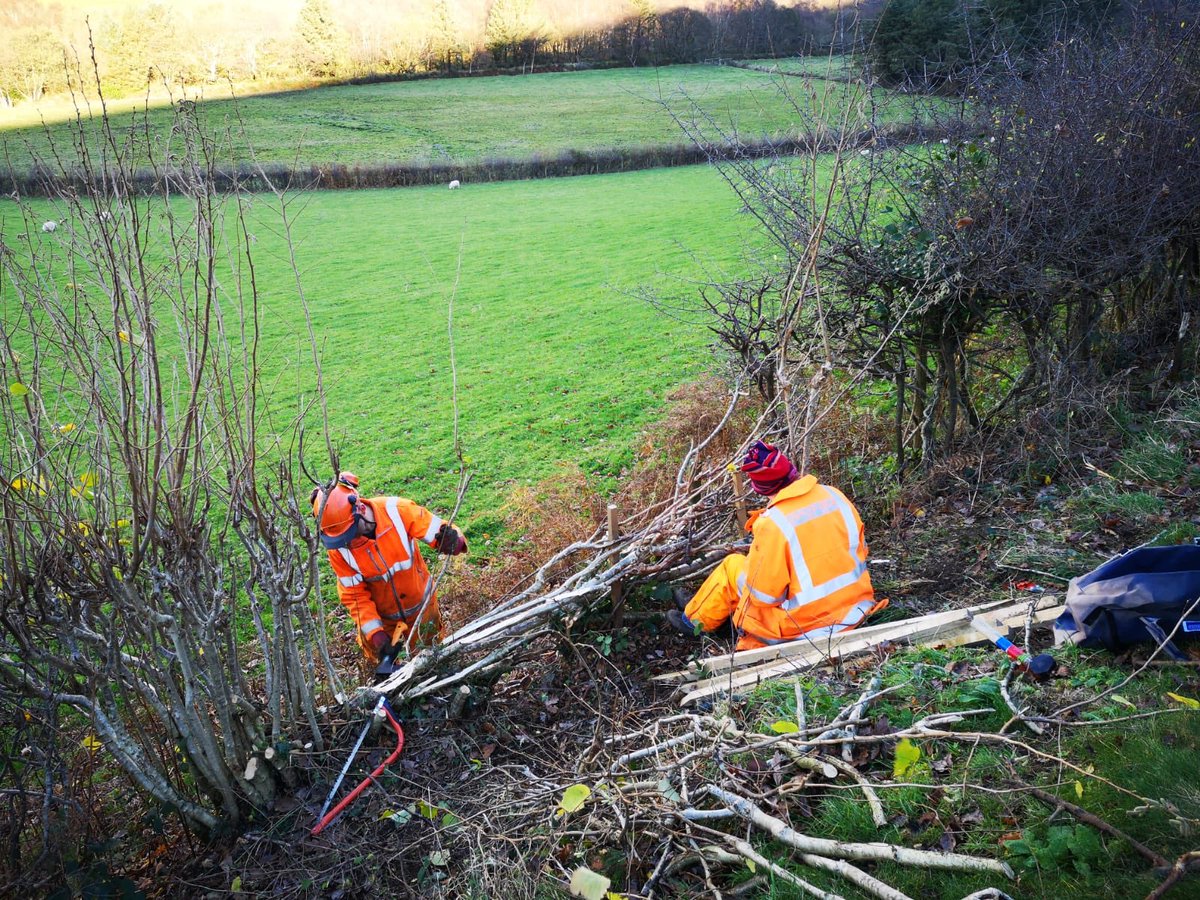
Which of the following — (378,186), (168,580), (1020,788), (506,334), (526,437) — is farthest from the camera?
(378,186)

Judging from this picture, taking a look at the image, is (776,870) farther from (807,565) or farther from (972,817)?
(807,565)

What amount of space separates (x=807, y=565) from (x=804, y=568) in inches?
1.0

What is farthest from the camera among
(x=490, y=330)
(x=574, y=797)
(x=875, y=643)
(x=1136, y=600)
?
(x=490, y=330)

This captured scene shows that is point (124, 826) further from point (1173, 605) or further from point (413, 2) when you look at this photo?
point (413, 2)

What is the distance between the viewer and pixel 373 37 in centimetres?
4091

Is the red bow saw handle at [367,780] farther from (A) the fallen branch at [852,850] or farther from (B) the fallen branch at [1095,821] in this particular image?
(B) the fallen branch at [1095,821]

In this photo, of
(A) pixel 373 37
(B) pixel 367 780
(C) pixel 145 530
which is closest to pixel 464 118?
(A) pixel 373 37

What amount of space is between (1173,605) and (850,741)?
1.61m

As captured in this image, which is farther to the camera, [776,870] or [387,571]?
[387,571]

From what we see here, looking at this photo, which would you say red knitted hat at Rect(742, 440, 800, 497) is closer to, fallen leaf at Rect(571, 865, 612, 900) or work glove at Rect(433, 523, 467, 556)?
work glove at Rect(433, 523, 467, 556)

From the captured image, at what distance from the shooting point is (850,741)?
3.30 m

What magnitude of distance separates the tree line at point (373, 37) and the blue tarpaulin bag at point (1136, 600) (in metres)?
8.34

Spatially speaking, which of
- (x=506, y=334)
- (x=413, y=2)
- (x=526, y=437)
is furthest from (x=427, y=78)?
(x=526, y=437)

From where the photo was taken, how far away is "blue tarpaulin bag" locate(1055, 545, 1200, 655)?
3514mm
